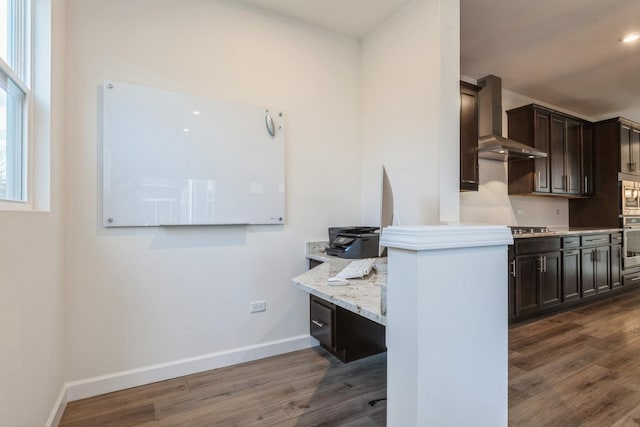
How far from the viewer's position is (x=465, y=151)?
3176mm

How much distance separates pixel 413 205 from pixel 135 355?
223cm

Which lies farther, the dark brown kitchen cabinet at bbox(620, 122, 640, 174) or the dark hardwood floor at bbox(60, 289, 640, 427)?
the dark brown kitchen cabinet at bbox(620, 122, 640, 174)

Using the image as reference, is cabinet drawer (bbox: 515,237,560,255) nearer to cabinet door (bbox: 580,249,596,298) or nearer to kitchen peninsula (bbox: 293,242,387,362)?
Result: cabinet door (bbox: 580,249,596,298)

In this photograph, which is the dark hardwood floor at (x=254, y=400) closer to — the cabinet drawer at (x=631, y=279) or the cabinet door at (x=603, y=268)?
the cabinet door at (x=603, y=268)

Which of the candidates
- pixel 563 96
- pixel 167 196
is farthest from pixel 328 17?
pixel 563 96

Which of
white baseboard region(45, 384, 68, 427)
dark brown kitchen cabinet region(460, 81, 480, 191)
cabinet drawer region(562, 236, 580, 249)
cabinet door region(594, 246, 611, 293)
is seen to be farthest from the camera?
cabinet door region(594, 246, 611, 293)

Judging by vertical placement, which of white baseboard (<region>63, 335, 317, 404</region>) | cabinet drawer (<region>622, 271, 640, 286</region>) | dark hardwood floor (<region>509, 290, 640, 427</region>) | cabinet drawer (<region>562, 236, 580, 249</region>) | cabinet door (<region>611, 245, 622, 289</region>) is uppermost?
cabinet drawer (<region>562, 236, 580, 249</region>)

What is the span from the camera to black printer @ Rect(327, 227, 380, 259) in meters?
2.26

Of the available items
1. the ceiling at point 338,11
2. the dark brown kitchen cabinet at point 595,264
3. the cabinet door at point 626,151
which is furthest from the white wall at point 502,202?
the ceiling at point 338,11

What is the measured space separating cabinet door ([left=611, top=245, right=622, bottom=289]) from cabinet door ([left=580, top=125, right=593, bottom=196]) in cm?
89

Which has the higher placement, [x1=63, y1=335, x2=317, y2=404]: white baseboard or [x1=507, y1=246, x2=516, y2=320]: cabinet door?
[x1=507, y1=246, x2=516, y2=320]: cabinet door

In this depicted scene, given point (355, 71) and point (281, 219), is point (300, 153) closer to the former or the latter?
point (281, 219)

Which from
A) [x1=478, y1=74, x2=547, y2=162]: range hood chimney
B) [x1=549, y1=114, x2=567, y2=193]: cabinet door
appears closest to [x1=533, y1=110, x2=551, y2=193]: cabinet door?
[x1=549, y1=114, x2=567, y2=193]: cabinet door

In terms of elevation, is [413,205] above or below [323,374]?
above
